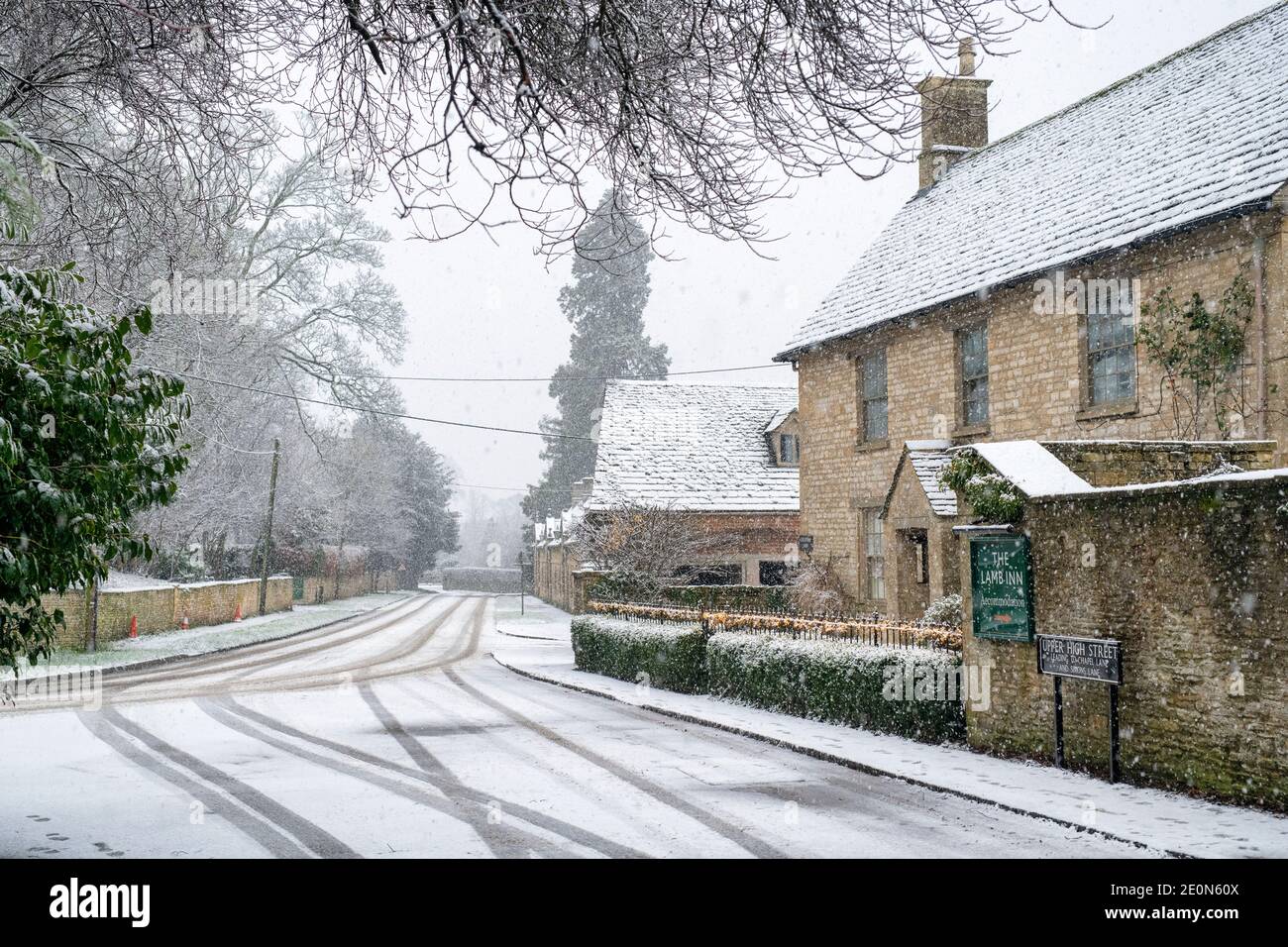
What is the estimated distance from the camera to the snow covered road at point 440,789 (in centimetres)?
747

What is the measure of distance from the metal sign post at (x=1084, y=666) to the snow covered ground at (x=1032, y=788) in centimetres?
32

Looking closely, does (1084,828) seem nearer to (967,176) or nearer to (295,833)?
(295,833)

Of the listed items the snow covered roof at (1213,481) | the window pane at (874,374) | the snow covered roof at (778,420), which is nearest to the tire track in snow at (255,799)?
the snow covered roof at (1213,481)

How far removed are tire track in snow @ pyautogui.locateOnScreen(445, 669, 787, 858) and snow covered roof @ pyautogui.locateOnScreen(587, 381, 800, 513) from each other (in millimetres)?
16439

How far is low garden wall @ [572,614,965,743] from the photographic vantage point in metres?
11.8

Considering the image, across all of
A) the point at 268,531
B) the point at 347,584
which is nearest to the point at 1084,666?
the point at 268,531

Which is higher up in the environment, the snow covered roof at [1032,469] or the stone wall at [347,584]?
the snow covered roof at [1032,469]

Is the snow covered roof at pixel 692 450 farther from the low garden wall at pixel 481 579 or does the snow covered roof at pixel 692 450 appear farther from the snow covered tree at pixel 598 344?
the low garden wall at pixel 481 579

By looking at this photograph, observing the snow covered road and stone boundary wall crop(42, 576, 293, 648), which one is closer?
the snow covered road

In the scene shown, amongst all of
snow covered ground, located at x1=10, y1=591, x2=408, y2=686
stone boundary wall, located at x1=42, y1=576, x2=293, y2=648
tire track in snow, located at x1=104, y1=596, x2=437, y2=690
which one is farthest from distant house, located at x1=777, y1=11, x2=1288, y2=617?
stone boundary wall, located at x1=42, y1=576, x2=293, y2=648

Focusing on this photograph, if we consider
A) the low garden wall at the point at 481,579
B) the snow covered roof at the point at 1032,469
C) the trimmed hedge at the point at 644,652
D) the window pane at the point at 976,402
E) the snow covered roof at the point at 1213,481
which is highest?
the window pane at the point at 976,402

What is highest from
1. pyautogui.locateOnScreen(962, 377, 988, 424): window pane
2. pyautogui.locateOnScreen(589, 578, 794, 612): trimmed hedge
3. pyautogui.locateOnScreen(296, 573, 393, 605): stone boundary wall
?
pyautogui.locateOnScreen(962, 377, 988, 424): window pane

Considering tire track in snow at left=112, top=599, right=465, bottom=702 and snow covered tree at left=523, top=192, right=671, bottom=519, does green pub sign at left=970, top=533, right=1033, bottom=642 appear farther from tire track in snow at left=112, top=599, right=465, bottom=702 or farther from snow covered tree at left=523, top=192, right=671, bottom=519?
snow covered tree at left=523, top=192, right=671, bottom=519

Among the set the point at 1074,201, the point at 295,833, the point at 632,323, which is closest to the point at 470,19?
the point at 295,833
